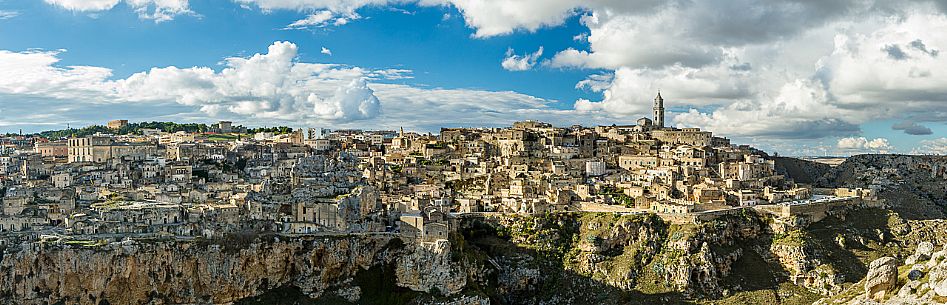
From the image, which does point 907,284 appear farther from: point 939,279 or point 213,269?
point 213,269

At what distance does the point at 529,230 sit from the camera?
2082 inches

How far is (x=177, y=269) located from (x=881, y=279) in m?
37.3

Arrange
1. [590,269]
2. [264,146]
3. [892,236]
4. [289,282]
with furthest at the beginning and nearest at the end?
1. [264,146]
2. [892,236]
3. [590,269]
4. [289,282]

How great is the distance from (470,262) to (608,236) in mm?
Answer: 10205

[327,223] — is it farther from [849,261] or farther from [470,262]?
[849,261]

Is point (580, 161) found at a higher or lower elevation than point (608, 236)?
higher

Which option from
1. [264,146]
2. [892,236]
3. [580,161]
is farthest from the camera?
[264,146]

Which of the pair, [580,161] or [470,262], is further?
A: [580,161]

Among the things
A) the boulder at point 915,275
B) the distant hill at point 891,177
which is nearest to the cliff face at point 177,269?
the boulder at point 915,275

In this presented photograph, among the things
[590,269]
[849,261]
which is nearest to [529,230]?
[590,269]

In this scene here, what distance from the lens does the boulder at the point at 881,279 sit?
26047 mm

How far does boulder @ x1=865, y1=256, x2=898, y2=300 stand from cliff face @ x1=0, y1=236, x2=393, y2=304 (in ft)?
A: 98.2

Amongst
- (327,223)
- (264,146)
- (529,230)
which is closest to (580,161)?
(529,230)

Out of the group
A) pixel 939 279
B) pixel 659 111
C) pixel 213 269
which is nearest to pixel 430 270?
pixel 213 269
